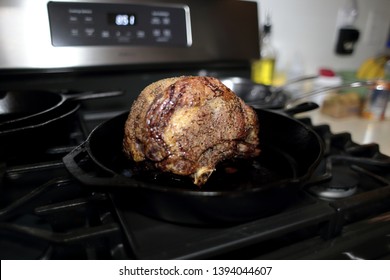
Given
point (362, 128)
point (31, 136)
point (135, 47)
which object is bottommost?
point (362, 128)

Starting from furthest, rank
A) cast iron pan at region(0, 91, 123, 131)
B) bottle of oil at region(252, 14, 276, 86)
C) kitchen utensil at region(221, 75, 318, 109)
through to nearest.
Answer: bottle of oil at region(252, 14, 276, 86) → kitchen utensil at region(221, 75, 318, 109) → cast iron pan at region(0, 91, 123, 131)

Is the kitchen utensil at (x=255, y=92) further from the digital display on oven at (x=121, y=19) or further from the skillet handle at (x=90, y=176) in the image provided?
the skillet handle at (x=90, y=176)

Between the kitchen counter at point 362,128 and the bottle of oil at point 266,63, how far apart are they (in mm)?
217

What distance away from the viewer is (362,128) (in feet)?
3.22

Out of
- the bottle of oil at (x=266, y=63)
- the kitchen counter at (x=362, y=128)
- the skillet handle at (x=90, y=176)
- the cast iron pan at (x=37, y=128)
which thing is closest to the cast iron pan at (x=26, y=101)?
the cast iron pan at (x=37, y=128)

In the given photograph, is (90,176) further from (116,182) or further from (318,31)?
(318,31)

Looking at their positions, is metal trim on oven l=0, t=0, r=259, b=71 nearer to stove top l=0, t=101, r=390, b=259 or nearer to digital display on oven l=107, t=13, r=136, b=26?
digital display on oven l=107, t=13, r=136, b=26

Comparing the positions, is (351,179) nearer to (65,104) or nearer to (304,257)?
(304,257)

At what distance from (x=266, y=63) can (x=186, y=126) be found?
2.41 ft

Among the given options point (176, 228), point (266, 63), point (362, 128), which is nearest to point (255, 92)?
point (266, 63)

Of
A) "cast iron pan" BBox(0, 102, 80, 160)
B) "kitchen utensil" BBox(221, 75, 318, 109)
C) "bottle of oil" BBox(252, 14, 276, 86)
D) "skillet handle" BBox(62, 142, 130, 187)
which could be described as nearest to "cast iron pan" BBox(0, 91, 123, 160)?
"cast iron pan" BBox(0, 102, 80, 160)

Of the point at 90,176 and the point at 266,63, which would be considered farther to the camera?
the point at 266,63

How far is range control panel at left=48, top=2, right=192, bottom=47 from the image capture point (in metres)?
0.74

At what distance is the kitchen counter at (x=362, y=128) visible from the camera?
88cm
